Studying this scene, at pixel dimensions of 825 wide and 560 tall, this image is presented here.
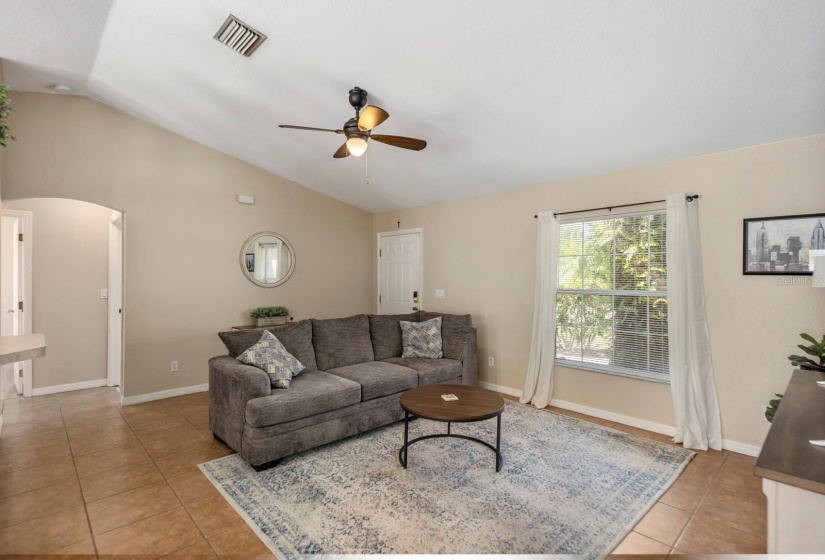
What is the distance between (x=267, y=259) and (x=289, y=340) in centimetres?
186

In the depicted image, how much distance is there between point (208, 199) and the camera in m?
4.69

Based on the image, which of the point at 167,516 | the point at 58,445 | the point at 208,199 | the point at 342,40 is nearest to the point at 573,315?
the point at 342,40

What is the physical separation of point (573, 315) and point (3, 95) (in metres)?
4.54

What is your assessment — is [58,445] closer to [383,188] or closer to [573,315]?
[383,188]

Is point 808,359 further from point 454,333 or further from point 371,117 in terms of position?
point 371,117

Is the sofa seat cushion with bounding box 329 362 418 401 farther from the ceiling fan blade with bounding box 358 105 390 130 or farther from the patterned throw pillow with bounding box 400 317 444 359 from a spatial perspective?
the ceiling fan blade with bounding box 358 105 390 130

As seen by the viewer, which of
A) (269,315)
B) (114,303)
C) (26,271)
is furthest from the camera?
(269,315)

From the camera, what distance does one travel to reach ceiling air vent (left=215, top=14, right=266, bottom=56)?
2.55m

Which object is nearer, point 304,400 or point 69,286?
point 304,400

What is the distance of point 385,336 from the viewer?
4414mm

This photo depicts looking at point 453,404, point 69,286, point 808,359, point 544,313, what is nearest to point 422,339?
point 544,313

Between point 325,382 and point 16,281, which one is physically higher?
point 16,281

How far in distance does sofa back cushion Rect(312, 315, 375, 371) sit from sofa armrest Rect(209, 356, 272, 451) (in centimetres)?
85

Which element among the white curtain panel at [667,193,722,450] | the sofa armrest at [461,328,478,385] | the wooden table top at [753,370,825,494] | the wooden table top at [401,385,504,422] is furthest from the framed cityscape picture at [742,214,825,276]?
the sofa armrest at [461,328,478,385]
